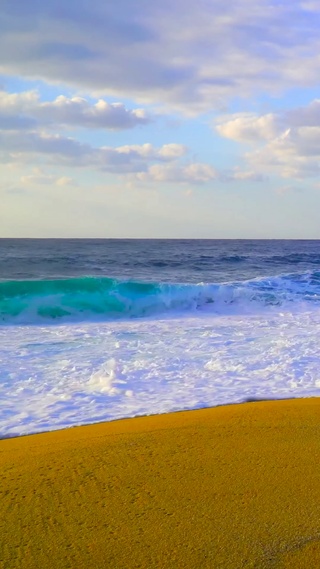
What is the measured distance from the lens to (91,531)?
116 inches

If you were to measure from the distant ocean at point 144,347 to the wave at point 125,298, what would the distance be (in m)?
0.04

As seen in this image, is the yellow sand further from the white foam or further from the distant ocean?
the distant ocean

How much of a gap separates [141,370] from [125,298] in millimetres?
9450

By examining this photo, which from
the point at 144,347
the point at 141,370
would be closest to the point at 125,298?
the point at 144,347

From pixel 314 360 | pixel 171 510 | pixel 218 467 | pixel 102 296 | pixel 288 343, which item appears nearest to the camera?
pixel 171 510

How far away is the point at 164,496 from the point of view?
3.34 m

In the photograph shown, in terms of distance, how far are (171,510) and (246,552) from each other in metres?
0.55

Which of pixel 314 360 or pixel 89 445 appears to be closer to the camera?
pixel 89 445

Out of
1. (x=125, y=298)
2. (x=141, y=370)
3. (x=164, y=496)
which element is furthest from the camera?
(x=125, y=298)

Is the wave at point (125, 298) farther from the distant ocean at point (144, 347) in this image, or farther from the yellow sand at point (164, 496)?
the yellow sand at point (164, 496)

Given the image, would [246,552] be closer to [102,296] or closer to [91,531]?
[91,531]

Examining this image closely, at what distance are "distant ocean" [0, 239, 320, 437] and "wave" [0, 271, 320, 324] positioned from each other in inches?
1.4

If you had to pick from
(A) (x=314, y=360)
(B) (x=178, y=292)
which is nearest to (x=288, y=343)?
(A) (x=314, y=360)

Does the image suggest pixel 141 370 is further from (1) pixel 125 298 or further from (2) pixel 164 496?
(1) pixel 125 298
